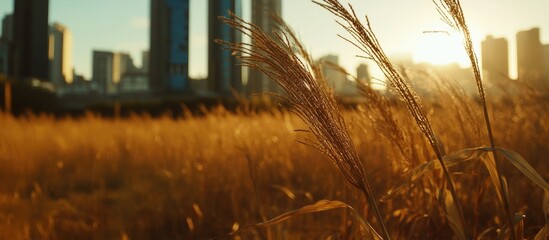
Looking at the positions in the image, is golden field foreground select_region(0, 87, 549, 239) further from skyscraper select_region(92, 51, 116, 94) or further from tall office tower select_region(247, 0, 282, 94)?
skyscraper select_region(92, 51, 116, 94)

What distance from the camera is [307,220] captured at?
5.68ft

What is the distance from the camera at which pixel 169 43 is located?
76.2 m

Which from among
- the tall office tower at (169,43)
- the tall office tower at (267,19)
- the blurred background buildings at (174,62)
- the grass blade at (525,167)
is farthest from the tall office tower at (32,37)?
the grass blade at (525,167)

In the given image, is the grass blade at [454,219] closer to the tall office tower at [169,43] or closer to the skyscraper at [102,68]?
the tall office tower at [169,43]

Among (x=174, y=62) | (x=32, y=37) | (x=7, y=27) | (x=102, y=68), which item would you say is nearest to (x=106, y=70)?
(x=102, y=68)

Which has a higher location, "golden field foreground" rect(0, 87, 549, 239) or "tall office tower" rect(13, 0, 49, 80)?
"tall office tower" rect(13, 0, 49, 80)

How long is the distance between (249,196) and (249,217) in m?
0.21

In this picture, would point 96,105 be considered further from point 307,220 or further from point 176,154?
point 307,220

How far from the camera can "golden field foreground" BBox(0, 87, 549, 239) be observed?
130 cm

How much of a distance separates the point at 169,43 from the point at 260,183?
78.2 metres

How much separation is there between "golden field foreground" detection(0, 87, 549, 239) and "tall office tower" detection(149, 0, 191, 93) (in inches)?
2573

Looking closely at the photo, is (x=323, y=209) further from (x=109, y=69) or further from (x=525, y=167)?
(x=109, y=69)

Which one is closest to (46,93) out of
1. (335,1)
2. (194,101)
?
(194,101)

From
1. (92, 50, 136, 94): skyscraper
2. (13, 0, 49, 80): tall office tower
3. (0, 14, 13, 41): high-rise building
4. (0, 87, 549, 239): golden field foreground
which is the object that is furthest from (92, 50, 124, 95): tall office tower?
(0, 87, 549, 239): golden field foreground
